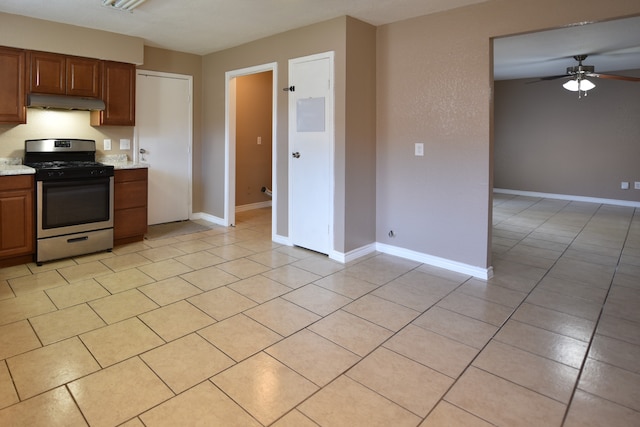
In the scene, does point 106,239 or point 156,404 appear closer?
point 156,404

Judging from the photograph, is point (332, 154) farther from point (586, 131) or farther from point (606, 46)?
point (586, 131)

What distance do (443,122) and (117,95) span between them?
3.80 m

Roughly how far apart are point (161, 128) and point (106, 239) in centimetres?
192

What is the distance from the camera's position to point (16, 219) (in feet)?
12.4

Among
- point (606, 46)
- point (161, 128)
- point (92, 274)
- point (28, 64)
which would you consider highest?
point (606, 46)

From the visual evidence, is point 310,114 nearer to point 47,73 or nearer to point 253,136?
point 253,136

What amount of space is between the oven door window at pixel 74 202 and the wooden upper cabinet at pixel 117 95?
96 cm

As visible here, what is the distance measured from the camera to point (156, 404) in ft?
6.18

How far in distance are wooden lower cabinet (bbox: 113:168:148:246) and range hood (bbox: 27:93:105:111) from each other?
0.77 m

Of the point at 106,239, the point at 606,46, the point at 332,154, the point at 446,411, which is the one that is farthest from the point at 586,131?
the point at 106,239

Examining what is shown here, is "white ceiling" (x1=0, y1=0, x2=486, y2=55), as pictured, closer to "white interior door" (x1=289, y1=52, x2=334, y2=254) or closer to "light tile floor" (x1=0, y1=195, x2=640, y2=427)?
"white interior door" (x1=289, y1=52, x2=334, y2=254)

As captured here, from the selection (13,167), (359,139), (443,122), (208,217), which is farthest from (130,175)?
(443,122)

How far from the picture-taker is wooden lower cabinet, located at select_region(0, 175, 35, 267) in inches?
146

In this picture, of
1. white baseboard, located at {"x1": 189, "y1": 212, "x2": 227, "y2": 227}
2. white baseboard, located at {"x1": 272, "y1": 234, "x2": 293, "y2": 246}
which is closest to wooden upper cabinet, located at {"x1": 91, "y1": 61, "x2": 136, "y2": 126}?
white baseboard, located at {"x1": 189, "y1": 212, "x2": 227, "y2": 227}
